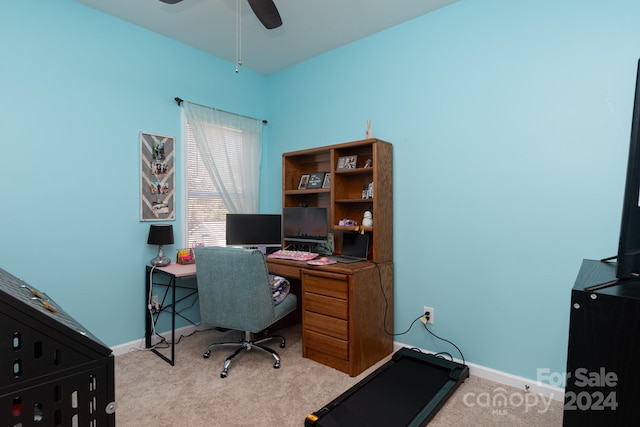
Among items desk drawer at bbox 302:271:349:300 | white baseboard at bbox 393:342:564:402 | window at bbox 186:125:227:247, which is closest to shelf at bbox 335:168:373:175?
desk drawer at bbox 302:271:349:300

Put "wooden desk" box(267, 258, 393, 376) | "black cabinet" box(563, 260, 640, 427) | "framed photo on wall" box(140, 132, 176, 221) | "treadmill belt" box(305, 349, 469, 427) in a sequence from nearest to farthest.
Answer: "black cabinet" box(563, 260, 640, 427)
"treadmill belt" box(305, 349, 469, 427)
"wooden desk" box(267, 258, 393, 376)
"framed photo on wall" box(140, 132, 176, 221)

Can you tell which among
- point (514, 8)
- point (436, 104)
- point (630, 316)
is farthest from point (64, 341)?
point (514, 8)

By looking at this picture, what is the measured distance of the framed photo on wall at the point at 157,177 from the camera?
2.89 meters

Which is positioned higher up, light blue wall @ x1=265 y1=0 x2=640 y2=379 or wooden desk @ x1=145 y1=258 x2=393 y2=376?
light blue wall @ x1=265 y1=0 x2=640 y2=379

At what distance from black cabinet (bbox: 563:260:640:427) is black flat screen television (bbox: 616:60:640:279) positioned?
6cm

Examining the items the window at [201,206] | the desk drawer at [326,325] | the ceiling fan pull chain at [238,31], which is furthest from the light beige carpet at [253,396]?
the ceiling fan pull chain at [238,31]

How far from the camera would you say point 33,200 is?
2.35 m

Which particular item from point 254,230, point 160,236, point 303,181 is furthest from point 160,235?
point 303,181

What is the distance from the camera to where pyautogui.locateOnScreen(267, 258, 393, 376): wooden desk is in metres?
2.42

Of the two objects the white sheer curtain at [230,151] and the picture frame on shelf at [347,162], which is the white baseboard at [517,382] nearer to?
the picture frame on shelf at [347,162]

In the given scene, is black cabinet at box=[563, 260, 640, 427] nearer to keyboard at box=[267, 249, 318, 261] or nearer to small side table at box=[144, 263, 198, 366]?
keyboard at box=[267, 249, 318, 261]

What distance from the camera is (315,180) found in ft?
10.9

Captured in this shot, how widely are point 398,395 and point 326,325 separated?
696 millimetres

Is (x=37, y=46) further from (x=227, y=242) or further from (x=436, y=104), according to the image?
(x=436, y=104)
